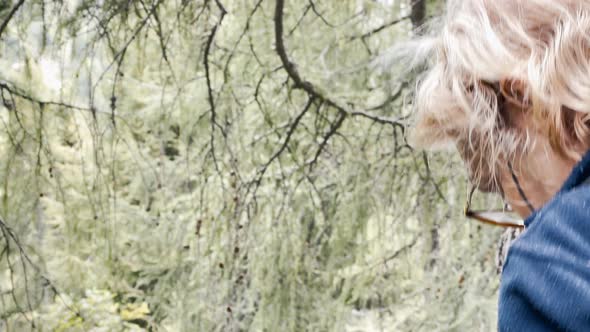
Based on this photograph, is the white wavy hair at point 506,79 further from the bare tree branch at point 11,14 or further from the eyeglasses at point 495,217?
the bare tree branch at point 11,14

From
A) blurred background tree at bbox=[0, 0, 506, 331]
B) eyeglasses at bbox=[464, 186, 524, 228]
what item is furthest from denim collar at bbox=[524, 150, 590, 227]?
blurred background tree at bbox=[0, 0, 506, 331]

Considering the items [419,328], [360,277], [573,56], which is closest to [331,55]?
[360,277]

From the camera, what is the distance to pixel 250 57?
6.52 ft

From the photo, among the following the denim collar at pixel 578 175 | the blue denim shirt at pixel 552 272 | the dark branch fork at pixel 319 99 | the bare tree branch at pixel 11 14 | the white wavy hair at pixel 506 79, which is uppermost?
the bare tree branch at pixel 11 14

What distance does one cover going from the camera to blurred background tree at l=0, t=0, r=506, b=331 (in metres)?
1.76

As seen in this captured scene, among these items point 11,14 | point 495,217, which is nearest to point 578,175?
point 495,217

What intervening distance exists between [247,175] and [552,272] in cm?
156

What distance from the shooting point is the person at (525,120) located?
0.53 metres

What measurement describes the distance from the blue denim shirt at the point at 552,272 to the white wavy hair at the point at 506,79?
0.37 feet

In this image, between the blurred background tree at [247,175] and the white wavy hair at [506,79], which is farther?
the blurred background tree at [247,175]

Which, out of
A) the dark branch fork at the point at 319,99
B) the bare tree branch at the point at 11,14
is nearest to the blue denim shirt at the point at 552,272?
the bare tree branch at the point at 11,14

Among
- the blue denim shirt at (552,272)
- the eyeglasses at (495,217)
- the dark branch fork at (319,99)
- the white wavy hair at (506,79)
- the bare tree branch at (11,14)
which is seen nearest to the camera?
the blue denim shirt at (552,272)

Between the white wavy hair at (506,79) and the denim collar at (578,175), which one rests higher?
the white wavy hair at (506,79)

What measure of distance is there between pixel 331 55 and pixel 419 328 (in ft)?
3.08
